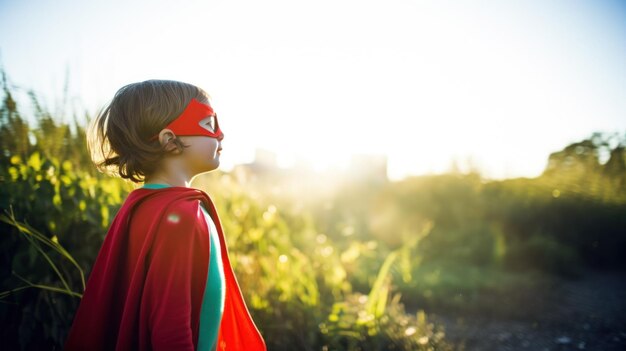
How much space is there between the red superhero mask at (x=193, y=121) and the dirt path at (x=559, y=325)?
2.85 meters

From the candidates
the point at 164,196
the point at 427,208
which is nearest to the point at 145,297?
the point at 164,196

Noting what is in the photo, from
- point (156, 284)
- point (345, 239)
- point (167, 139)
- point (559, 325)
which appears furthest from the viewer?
point (345, 239)

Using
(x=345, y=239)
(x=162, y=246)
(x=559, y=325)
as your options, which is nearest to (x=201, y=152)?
(x=162, y=246)

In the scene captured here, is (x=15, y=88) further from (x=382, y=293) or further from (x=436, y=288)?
(x=436, y=288)

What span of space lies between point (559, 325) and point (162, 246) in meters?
4.14

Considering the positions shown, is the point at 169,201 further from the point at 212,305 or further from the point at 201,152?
the point at 212,305

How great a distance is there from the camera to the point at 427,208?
7.07 metres

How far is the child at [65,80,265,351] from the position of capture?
97 cm

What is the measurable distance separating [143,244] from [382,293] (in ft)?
7.45

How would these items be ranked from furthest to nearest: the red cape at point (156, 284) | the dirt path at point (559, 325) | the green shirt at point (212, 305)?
the dirt path at point (559, 325), the green shirt at point (212, 305), the red cape at point (156, 284)

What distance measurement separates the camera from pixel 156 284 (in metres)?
0.96

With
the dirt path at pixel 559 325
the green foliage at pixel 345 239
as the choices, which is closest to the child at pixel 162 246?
the green foliage at pixel 345 239

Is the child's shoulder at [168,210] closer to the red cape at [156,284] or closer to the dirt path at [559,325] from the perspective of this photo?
the red cape at [156,284]

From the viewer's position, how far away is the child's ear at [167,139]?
1.15m
